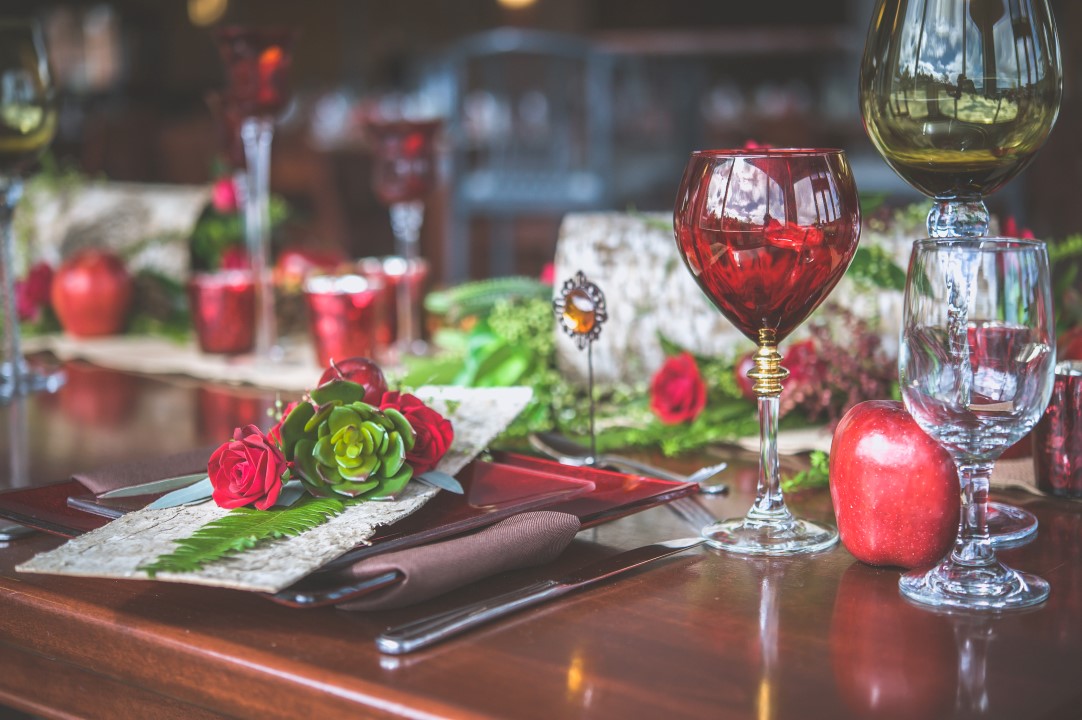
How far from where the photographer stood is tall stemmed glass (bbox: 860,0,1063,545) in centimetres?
68

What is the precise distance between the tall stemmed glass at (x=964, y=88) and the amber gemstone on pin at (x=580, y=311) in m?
0.22

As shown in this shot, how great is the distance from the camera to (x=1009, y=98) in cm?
68

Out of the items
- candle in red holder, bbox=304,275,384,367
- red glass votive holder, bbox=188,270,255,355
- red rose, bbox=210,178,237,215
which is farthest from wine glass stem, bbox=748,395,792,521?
red rose, bbox=210,178,237,215

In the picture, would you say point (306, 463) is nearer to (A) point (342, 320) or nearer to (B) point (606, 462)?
(B) point (606, 462)

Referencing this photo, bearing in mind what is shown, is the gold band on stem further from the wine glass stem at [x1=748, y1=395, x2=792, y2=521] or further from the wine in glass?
the wine in glass

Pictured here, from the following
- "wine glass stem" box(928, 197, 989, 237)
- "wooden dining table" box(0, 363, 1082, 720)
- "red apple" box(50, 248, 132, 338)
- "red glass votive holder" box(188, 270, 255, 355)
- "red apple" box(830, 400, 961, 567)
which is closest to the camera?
"wooden dining table" box(0, 363, 1082, 720)

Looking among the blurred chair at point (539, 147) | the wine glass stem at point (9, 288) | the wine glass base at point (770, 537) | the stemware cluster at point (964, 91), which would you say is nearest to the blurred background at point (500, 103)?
the blurred chair at point (539, 147)

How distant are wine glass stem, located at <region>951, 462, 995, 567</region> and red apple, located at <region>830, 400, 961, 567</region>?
22mm

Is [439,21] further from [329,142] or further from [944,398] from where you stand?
[944,398]

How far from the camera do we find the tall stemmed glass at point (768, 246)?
0.64 metres

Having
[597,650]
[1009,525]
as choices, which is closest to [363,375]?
[597,650]

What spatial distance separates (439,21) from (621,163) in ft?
15.0

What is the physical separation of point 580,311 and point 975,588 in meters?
0.35

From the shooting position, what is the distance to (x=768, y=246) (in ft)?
2.11
